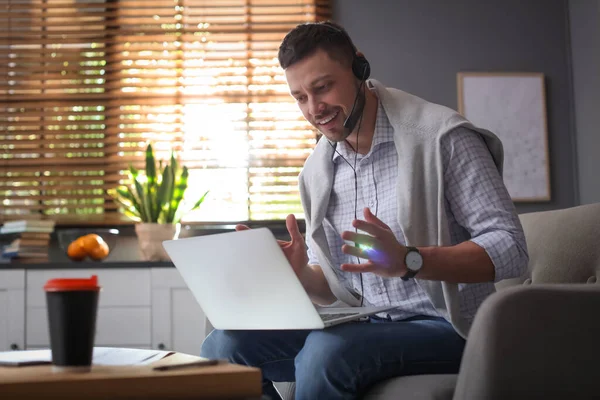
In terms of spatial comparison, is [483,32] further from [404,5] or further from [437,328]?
[437,328]

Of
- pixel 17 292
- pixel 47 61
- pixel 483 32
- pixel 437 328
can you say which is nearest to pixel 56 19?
pixel 47 61

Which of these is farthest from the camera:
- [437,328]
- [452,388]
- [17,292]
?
[17,292]

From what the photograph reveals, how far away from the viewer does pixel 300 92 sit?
178cm

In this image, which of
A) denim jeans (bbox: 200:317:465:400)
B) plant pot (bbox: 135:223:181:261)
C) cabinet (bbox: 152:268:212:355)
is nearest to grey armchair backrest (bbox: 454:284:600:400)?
denim jeans (bbox: 200:317:465:400)

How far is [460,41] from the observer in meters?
3.88

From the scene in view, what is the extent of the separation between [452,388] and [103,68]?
117 inches

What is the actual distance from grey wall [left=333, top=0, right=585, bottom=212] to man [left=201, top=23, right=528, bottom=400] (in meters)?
2.09

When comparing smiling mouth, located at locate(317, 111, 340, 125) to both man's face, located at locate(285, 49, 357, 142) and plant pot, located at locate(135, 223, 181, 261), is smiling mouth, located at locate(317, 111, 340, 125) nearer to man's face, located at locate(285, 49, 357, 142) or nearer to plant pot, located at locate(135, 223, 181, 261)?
man's face, located at locate(285, 49, 357, 142)

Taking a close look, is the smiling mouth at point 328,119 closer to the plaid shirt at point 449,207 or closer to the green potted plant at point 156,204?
the plaid shirt at point 449,207

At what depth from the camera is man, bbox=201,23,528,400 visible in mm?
1343

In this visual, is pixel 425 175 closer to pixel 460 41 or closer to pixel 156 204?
pixel 156 204

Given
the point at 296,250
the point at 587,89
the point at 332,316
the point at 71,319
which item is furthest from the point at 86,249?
the point at 587,89

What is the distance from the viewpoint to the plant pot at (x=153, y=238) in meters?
3.36

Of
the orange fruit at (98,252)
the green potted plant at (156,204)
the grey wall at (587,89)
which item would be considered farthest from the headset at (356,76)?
the grey wall at (587,89)
